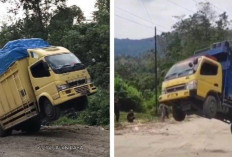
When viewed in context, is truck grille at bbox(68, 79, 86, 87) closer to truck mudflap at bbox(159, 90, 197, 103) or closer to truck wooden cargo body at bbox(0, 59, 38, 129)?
truck wooden cargo body at bbox(0, 59, 38, 129)

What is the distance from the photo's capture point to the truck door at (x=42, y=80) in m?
5.39

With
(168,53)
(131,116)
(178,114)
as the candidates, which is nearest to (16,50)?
(131,116)

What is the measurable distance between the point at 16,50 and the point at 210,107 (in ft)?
7.85

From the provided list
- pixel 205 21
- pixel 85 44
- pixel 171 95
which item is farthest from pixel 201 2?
pixel 85 44

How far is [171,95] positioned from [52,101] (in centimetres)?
140

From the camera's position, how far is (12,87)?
18.3 feet

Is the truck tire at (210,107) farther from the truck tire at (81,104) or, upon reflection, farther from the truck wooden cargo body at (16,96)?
the truck wooden cargo body at (16,96)

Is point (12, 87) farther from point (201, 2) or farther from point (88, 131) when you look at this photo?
point (201, 2)

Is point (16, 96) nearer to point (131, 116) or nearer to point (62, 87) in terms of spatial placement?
point (62, 87)

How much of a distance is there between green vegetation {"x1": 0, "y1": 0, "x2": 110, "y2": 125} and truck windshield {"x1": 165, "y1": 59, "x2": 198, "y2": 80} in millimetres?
723

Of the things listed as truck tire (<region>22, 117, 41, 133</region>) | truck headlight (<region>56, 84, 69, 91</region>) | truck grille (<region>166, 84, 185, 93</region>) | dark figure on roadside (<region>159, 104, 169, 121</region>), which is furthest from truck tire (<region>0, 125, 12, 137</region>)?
truck grille (<region>166, 84, 185, 93</region>)

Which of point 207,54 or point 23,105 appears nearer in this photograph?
point 207,54

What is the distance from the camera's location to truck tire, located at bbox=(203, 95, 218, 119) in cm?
511

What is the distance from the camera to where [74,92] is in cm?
536
